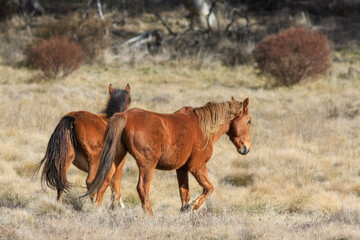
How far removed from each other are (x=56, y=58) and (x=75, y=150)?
36.9 ft

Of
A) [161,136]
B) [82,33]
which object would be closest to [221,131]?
[161,136]

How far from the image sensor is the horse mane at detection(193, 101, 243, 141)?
6.13 metres

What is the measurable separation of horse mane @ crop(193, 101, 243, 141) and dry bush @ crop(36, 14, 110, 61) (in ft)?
51.7

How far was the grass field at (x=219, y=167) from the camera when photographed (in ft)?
17.0

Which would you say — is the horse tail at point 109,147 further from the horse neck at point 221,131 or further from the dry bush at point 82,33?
the dry bush at point 82,33

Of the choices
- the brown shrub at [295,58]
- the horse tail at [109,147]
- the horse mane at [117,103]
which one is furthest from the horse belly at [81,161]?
the brown shrub at [295,58]

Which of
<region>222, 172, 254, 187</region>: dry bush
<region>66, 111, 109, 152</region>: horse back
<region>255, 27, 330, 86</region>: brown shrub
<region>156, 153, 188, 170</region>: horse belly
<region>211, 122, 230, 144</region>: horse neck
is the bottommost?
<region>222, 172, 254, 187</region>: dry bush

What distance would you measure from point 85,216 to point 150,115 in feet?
3.85

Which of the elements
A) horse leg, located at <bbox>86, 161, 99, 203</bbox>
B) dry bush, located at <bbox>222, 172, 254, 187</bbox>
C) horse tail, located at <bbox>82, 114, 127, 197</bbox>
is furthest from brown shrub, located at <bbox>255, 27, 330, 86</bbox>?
horse tail, located at <bbox>82, 114, 127, 197</bbox>

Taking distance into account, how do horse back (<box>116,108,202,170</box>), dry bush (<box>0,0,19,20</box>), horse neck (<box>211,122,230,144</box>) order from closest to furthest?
horse back (<box>116,108,202,170</box>)
horse neck (<box>211,122,230,144</box>)
dry bush (<box>0,0,19,20</box>)

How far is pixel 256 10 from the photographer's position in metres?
29.2

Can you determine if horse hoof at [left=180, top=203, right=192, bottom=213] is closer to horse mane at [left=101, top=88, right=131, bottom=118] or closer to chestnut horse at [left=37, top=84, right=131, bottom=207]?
chestnut horse at [left=37, top=84, right=131, bottom=207]

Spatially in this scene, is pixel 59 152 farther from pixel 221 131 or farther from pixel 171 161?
pixel 221 131

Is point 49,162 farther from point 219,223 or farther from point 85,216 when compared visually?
point 219,223
